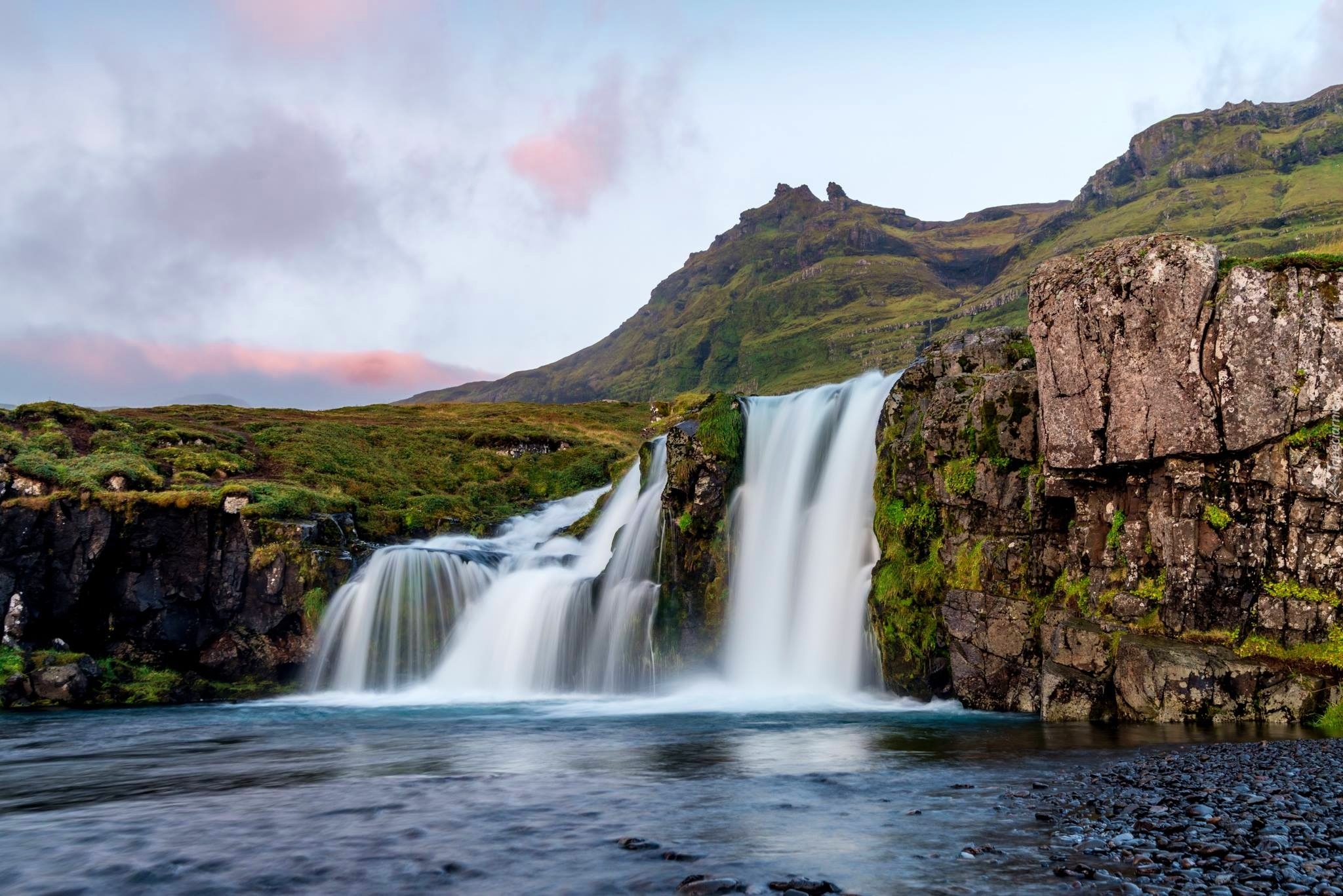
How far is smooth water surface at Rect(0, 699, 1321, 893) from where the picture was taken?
9.41m

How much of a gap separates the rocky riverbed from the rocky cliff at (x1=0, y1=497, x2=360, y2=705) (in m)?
32.9

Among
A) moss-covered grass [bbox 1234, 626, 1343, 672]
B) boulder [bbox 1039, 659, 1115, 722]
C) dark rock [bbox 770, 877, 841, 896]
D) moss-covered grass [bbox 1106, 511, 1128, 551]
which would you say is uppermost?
moss-covered grass [bbox 1106, 511, 1128, 551]

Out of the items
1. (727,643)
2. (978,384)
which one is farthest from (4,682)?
(978,384)

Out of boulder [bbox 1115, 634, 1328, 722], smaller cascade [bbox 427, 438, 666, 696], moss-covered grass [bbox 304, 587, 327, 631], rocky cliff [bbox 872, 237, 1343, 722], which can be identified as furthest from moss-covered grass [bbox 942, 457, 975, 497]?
moss-covered grass [bbox 304, 587, 327, 631]

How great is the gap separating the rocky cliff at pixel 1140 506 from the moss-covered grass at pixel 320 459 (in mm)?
12137

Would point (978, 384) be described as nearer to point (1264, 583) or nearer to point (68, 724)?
point (1264, 583)

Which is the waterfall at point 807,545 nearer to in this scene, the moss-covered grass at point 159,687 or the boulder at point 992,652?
the boulder at point 992,652

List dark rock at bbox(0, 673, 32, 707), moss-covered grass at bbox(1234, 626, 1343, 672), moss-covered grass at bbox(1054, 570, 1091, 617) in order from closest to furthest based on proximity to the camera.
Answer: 1. moss-covered grass at bbox(1234, 626, 1343, 672)
2. moss-covered grass at bbox(1054, 570, 1091, 617)
3. dark rock at bbox(0, 673, 32, 707)

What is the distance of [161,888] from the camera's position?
30.8 ft

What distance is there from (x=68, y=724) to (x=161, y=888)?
21.9 metres

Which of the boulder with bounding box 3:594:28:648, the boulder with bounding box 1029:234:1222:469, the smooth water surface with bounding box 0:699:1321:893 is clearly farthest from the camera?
the boulder with bounding box 3:594:28:648

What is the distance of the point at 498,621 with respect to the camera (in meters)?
36.2

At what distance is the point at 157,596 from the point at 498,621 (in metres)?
14.5

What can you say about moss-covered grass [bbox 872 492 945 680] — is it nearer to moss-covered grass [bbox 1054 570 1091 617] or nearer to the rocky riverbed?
moss-covered grass [bbox 1054 570 1091 617]
